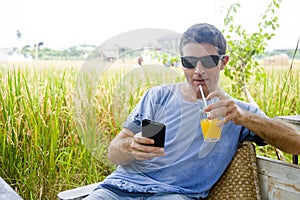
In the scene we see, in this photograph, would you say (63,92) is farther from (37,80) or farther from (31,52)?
(31,52)

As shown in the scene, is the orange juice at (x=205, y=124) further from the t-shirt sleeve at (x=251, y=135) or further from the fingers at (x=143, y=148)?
the t-shirt sleeve at (x=251, y=135)

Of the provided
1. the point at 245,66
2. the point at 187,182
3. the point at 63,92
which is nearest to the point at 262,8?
the point at 245,66

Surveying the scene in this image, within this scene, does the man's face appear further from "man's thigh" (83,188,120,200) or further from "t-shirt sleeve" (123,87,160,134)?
"man's thigh" (83,188,120,200)

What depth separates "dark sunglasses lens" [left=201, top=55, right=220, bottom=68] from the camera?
111 centimetres

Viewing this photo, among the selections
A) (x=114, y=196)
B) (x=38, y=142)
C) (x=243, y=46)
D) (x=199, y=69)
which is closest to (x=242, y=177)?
(x=114, y=196)

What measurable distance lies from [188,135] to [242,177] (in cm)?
49

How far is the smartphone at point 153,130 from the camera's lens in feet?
3.36

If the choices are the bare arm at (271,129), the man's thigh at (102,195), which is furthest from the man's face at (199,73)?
the man's thigh at (102,195)

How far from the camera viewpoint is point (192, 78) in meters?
1.12

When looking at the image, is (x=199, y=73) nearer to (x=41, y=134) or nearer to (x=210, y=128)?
(x=210, y=128)

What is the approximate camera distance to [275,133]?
147cm

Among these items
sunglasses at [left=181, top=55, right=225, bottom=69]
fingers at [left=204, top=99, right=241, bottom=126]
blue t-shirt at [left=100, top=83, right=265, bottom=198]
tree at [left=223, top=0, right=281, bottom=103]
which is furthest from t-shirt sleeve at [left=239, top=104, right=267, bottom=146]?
tree at [left=223, top=0, right=281, bottom=103]

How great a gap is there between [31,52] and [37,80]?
24 centimetres

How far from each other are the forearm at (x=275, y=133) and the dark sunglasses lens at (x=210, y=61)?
31 centimetres
